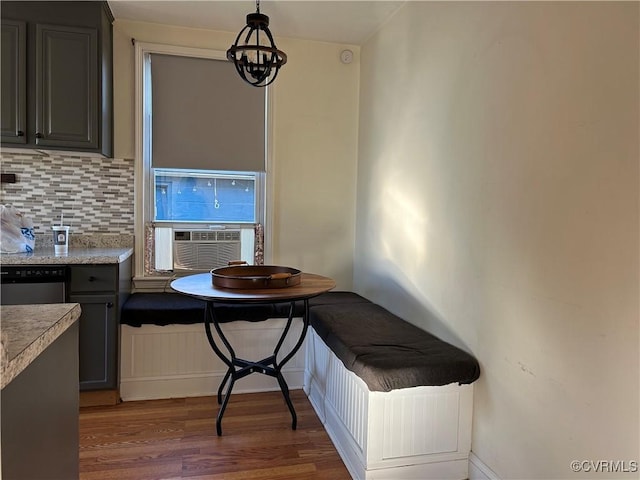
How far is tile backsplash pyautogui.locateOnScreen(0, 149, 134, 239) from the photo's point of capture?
3061 mm

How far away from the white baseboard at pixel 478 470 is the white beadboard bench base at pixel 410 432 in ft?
0.07

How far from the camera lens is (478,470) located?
1977 millimetres

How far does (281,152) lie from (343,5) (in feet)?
3.66

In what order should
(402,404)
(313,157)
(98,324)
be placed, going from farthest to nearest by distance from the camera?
(313,157), (98,324), (402,404)

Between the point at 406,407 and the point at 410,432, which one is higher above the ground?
the point at 406,407

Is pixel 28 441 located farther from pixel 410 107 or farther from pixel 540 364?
pixel 410 107

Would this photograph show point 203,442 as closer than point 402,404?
No

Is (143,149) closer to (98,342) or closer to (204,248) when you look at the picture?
(204,248)

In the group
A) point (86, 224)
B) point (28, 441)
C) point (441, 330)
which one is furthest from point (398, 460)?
point (86, 224)

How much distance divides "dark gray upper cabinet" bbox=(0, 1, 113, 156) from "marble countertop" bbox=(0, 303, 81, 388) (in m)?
2.00

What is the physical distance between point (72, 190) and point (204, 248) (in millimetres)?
1005

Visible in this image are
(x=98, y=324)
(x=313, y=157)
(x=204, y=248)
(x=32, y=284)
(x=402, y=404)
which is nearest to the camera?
(x=402, y=404)

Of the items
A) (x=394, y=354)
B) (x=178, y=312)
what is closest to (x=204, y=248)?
(x=178, y=312)

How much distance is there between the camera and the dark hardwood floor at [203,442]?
2.09 meters
